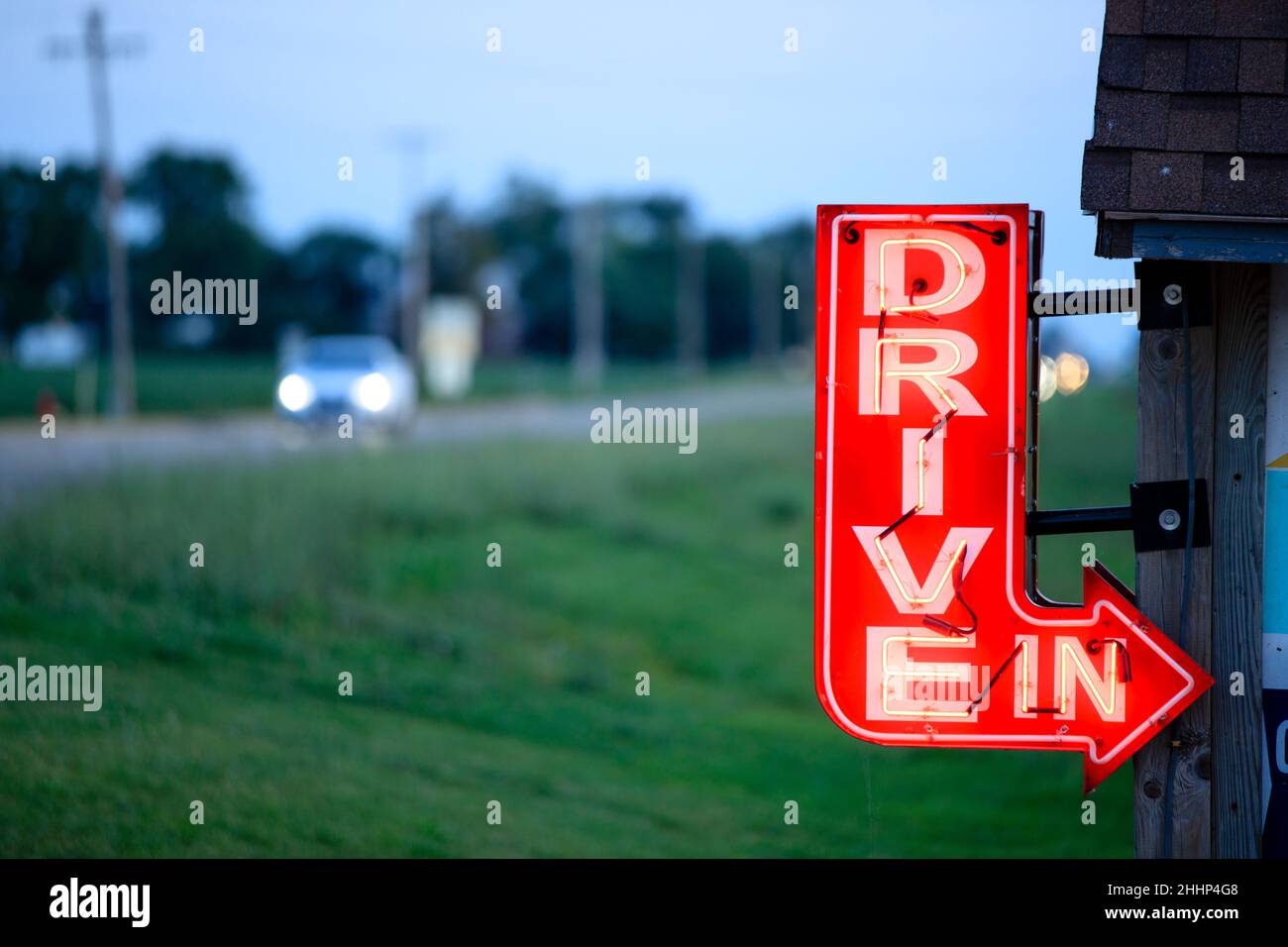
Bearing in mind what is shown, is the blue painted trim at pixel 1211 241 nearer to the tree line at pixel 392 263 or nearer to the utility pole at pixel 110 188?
the utility pole at pixel 110 188

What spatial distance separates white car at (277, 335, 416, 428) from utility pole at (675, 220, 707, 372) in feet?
156

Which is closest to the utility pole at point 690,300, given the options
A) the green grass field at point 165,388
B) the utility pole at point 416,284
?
the green grass field at point 165,388

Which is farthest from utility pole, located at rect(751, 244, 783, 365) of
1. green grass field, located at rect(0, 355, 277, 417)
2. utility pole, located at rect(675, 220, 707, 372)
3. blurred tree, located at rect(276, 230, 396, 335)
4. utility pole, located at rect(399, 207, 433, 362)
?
utility pole, located at rect(399, 207, 433, 362)

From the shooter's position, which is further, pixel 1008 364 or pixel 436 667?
pixel 436 667

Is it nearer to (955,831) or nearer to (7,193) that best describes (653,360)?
(7,193)

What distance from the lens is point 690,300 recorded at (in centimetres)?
8400

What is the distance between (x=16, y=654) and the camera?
805cm

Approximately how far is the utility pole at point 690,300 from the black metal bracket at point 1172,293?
233 ft

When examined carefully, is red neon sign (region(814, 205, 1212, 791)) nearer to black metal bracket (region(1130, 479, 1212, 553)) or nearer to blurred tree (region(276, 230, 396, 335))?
black metal bracket (region(1130, 479, 1212, 553))

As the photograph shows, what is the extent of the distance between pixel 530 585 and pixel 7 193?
58706 mm

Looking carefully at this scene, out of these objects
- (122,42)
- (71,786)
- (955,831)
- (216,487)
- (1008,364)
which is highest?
(122,42)

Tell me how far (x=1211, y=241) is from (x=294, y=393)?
946 inches

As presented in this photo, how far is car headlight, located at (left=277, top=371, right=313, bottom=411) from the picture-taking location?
26.6m
